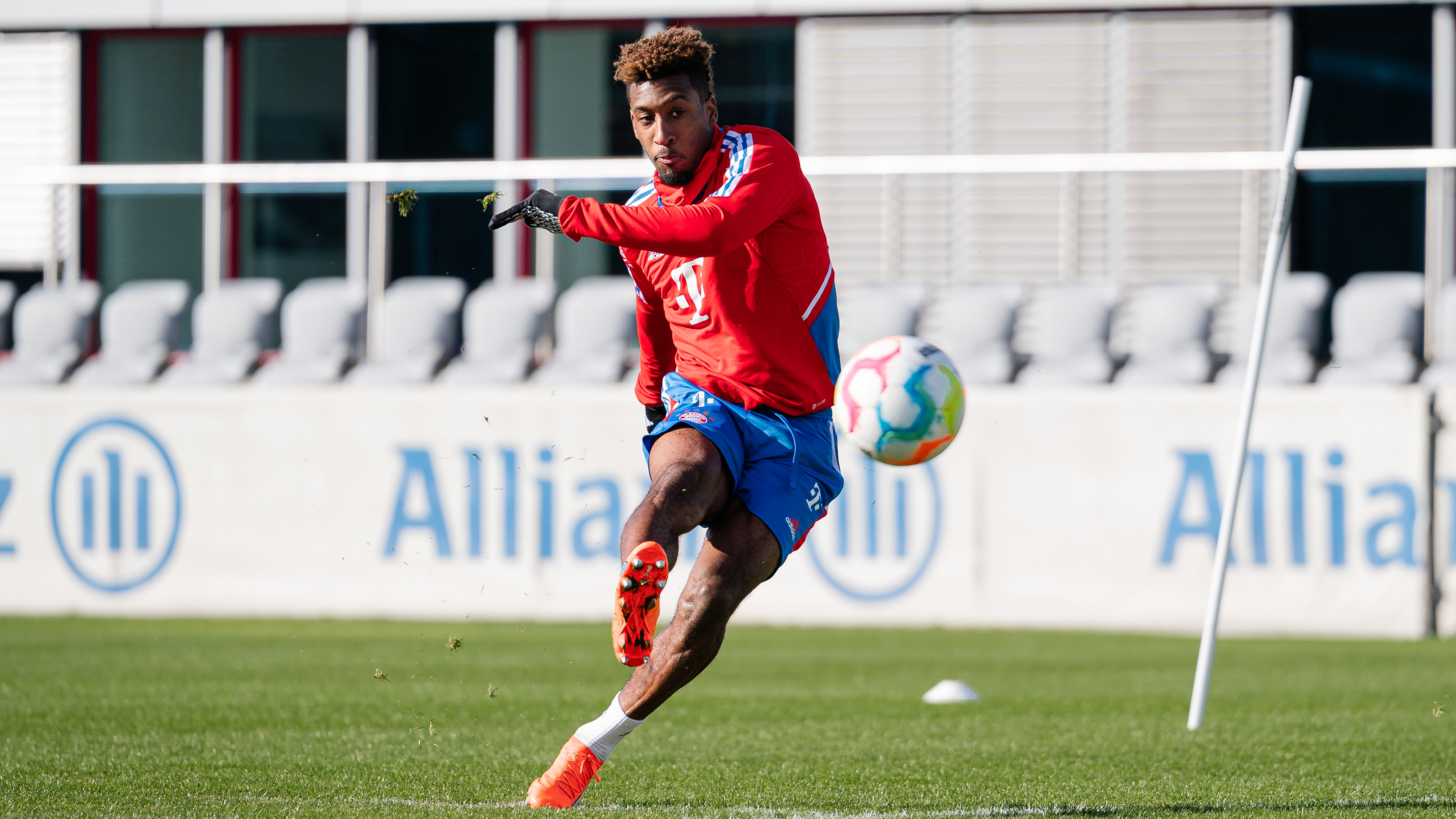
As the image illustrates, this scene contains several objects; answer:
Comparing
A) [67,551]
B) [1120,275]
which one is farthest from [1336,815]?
[1120,275]

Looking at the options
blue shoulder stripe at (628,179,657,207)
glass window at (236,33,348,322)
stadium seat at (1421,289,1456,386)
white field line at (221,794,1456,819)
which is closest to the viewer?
white field line at (221,794,1456,819)

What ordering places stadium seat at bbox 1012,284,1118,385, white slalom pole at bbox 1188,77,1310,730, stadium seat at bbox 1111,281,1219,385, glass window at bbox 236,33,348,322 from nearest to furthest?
1. white slalom pole at bbox 1188,77,1310,730
2. stadium seat at bbox 1111,281,1219,385
3. stadium seat at bbox 1012,284,1118,385
4. glass window at bbox 236,33,348,322

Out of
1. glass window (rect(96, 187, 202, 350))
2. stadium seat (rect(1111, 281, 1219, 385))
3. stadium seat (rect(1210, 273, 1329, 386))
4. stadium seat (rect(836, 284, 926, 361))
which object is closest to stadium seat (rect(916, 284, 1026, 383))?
stadium seat (rect(836, 284, 926, 361))

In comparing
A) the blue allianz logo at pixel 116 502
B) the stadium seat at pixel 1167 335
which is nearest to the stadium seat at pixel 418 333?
the blue allianz logo at pixel 116 502

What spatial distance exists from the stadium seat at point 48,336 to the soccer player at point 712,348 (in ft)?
31.6

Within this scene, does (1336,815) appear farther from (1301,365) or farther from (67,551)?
(67,551)

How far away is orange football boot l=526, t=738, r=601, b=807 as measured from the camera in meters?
4.66

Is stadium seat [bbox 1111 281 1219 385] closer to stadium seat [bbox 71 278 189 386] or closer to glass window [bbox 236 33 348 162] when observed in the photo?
stadium seat [bbox 71 278 189 386]

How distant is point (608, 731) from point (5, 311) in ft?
35.7

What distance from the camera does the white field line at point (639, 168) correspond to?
11219mm

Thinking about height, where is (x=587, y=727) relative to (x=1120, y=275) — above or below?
below

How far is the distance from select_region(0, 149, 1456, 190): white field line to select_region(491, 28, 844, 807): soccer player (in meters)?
6.15

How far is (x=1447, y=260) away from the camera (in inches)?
452

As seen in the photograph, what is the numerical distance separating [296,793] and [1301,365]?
331 inches
